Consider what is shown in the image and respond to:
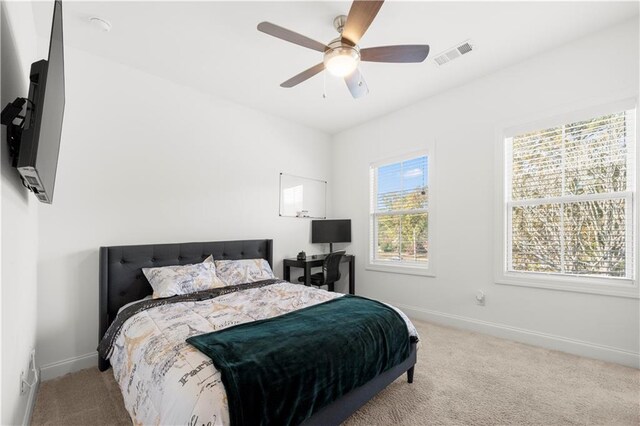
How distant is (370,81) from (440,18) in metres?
1.04

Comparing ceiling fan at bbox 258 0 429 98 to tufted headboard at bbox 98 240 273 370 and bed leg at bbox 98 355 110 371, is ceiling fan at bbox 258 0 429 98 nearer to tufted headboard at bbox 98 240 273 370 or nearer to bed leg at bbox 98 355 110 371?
tufted headboard at bbox 98 240 273 370

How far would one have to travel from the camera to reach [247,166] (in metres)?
3.89

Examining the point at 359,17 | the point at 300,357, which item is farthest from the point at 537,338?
the point at 359,17

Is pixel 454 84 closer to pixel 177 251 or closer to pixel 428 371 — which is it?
pixel 428 371

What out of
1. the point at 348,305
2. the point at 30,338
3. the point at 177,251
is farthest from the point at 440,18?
the point at 30,338

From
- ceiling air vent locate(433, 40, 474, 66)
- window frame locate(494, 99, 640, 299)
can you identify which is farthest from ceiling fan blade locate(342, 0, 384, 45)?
window frame locate(494, 99, 640, 299)

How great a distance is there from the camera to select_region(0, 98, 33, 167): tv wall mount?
49.8 inches

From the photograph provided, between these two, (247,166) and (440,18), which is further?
(247,166)

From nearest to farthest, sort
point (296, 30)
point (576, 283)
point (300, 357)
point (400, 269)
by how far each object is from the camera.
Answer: point (300, 357), point (296, 30), point (576, 283), point (400, 269)

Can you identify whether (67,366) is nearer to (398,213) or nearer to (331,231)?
(331,231)

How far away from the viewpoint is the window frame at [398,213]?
3734 mm

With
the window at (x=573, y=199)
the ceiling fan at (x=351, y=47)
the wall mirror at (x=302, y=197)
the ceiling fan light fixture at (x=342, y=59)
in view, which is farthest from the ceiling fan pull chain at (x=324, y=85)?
the window at (x=573, y=199)

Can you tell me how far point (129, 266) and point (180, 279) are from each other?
1.76ft

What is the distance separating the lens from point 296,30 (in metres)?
2.47
